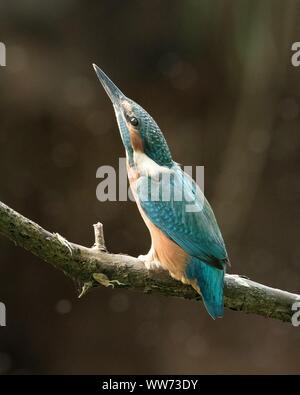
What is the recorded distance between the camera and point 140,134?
55.1 inches

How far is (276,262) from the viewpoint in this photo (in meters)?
3.01

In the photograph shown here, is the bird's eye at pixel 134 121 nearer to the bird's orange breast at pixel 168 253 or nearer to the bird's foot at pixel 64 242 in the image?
the bird's orange breast at pixel 168 253

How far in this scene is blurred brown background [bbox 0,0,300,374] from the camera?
9.17 ft

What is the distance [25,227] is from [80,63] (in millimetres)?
1673

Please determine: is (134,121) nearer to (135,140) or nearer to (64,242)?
(135,140)

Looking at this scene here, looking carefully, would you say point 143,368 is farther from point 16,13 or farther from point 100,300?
point 16,13

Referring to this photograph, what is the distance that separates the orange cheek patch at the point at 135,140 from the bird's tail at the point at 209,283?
8.9 inches

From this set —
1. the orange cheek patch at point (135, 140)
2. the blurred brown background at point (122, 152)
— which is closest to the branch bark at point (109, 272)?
the orange cheek patch at point (135, 140)

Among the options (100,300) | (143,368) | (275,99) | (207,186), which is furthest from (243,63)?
(143,368)

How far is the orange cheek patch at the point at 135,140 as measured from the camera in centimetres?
140

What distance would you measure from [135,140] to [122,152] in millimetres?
1485

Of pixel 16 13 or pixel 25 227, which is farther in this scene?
pixel 16 13

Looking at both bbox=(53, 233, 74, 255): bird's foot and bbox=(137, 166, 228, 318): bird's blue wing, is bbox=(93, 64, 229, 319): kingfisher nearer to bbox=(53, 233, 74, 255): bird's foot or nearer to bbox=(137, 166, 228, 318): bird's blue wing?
bbox=(137, 166, 228, 318): bird's blue wing

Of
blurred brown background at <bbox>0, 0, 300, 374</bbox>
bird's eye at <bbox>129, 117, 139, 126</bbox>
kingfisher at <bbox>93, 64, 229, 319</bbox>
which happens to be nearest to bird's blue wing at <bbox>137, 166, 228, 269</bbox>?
kingfisher at <bbox>93, 64, 229, 319</bbox>
